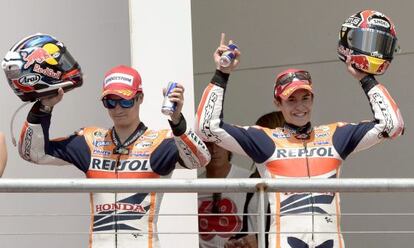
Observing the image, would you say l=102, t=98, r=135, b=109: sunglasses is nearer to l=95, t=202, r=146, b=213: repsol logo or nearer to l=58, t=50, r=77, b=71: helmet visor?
l=58, t=50, r=77, b=71: helmet visor

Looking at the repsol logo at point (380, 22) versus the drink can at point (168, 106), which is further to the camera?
the repsol logo at point (380, 22)

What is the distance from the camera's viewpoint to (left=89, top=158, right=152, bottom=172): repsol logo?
3533mm

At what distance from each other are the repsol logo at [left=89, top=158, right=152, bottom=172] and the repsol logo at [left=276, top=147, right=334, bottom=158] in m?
0.44

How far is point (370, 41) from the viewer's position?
3627 mm

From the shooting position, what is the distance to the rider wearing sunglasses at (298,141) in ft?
11.5

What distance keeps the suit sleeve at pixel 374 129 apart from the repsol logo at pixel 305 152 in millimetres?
39

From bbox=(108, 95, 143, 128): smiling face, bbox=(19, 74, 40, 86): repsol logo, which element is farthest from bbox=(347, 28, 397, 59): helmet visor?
bbox=(19, 74, 40, 86): repsol logo

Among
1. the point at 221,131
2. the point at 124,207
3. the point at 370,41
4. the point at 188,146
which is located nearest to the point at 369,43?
the point at 370,41

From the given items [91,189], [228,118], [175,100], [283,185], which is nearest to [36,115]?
[175,100]

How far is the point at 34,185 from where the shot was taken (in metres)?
2.89

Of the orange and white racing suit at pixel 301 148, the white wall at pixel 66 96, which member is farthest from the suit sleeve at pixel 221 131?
the white wall at pixel 66 96

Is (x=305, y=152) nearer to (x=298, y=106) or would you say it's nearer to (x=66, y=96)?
(x=298, y=106)

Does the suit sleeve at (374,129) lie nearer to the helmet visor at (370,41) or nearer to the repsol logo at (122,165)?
the helmet visor at (370,41)

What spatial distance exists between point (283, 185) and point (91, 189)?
1.68 feet
